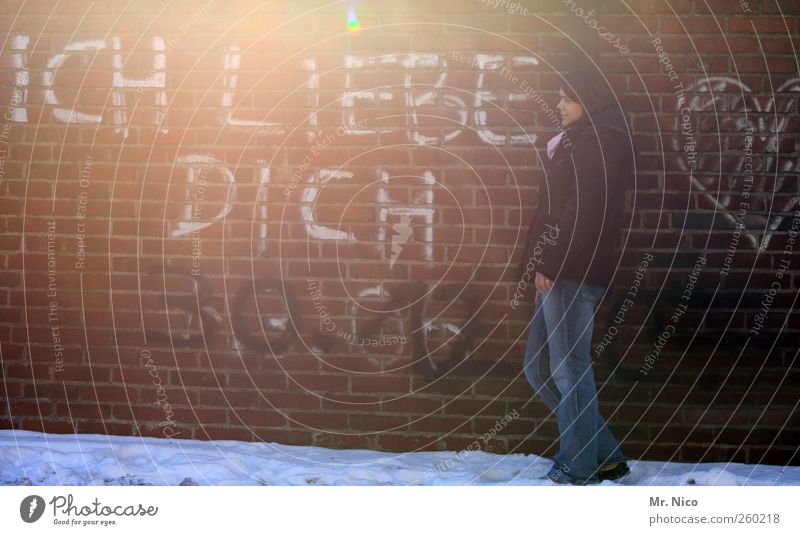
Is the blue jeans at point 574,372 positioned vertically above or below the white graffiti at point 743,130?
below

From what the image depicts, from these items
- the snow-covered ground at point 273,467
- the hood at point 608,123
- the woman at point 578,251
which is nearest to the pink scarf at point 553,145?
the woman at point 578,251

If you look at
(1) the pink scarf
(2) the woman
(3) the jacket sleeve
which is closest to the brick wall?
(1) the pink scarf

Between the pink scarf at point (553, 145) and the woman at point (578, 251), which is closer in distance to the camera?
the woman at point (578, 251)

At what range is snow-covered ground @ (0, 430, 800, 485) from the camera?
405 centimetres

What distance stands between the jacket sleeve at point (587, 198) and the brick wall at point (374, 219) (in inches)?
14.1

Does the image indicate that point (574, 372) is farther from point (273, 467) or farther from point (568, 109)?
point (273, 467)

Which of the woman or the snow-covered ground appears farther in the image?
the snow-covered ground

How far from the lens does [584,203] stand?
12.4 ft

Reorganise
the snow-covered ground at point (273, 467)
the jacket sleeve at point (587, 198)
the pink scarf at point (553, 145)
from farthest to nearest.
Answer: the snow-covered ground at point (273, 467) → the pink scarf at point (553, 145) → the jacket sleeve at point (587, 198)

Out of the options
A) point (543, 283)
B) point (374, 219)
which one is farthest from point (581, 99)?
point (374, 219)

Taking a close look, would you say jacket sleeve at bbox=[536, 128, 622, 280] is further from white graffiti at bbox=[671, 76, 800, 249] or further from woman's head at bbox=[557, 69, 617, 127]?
white graffiti at bbox=[671, 76, 800, 249]

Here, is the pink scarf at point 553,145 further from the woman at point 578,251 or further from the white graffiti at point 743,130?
the white graffiti at point 743,130

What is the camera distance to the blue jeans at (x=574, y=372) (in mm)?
3830

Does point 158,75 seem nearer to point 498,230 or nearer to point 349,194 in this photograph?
point 349,194
